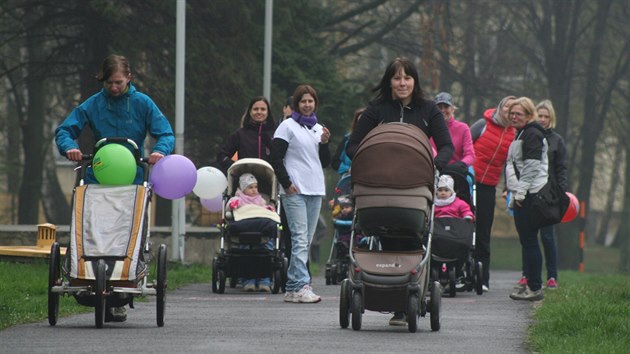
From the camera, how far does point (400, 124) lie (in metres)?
Result: 11.4

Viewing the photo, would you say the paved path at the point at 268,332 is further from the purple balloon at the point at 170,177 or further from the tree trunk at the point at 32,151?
the tree trunk at the point at 32,151

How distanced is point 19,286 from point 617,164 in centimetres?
4507

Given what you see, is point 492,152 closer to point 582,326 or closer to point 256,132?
point 256,132

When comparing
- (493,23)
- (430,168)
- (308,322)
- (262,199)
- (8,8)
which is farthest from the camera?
(493,23)

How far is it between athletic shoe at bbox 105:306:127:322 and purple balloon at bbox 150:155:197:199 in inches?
44.6

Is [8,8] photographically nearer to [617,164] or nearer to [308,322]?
[308,322]

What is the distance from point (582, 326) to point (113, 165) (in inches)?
132

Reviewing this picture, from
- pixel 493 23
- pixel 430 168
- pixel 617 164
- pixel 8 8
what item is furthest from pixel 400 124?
pixel 617 164

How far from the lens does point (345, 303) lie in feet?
37.3

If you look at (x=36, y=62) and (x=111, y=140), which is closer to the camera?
(x=111, y=140)

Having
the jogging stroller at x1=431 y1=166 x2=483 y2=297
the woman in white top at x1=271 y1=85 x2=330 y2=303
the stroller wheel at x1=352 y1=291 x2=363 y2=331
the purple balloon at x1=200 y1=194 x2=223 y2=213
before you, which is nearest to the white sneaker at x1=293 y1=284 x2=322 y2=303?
the woman in white top at x1=271 y1=85 x2=330 y2=303

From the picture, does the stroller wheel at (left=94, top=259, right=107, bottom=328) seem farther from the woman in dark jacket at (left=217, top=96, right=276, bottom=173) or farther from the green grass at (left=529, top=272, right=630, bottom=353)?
the woman in dark jacket at (left=217, top=96, right=276, bottom=173)

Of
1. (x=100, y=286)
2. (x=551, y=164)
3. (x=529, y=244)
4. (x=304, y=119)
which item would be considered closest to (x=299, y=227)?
(x=304, y=119)

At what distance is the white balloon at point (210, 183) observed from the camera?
17734 mm
